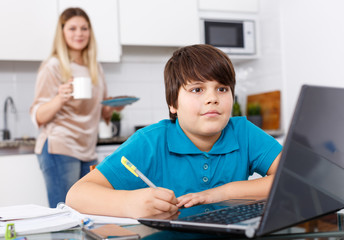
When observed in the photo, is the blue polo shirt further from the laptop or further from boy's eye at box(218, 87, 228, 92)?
the laptop

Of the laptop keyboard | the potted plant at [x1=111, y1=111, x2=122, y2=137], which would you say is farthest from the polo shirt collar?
the potted plant at [x1=111, y1=111, x2=122, y2=137]

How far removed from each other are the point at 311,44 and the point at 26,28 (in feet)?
5.77

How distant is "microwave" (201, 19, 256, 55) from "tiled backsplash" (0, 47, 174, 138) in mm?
352

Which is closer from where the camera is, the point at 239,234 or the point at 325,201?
the point at 239,234

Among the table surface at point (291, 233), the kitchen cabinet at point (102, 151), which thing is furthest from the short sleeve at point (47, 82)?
the table surface at point (291, 233)

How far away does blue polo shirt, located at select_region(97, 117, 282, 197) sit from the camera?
3.37 ft

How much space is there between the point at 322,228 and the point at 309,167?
120mm

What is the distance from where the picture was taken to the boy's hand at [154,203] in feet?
2.45

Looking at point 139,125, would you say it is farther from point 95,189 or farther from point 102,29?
point 95,189

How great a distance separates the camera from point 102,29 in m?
2.69

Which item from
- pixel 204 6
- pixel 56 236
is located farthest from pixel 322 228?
pixel 204 6

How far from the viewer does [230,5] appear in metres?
3.00

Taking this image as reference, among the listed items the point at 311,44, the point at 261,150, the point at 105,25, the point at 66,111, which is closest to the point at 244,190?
the point at 261,150

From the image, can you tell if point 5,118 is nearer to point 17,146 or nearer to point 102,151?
point 17,146
